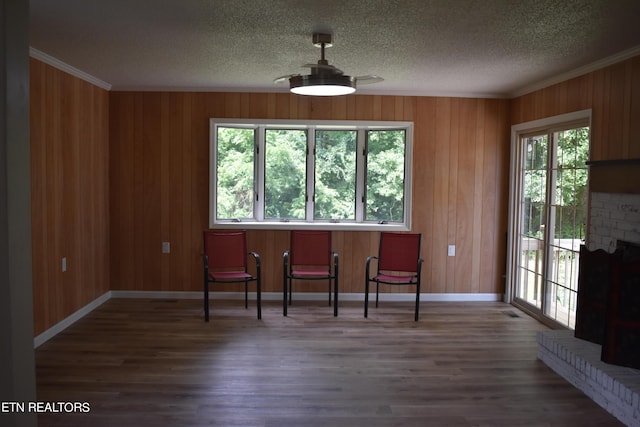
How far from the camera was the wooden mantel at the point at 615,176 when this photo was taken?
3.50 m

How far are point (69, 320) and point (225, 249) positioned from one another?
1.60 m

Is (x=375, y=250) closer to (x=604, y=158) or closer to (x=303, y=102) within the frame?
(x=303, y=102)

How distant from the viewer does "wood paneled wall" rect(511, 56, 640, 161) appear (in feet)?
11.9

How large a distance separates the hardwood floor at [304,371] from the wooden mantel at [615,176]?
56.5 inches

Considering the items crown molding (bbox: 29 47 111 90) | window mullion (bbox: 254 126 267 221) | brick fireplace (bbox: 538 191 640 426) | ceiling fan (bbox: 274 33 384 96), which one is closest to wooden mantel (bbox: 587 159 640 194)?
brick fireplace (bbox: 538 191 640 426)

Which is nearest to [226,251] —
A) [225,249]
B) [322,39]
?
[225,249]

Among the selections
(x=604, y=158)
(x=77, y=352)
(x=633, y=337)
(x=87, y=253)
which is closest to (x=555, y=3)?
(x=604, y=158)

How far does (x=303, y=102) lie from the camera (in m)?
5.61

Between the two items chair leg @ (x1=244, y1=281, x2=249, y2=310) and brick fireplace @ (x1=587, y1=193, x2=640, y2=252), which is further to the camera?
chair leg @ (x1=244, y1=281, x2=249, y2=310)

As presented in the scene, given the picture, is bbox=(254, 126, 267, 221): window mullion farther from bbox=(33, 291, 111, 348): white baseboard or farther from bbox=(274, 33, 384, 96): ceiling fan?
bbox=(274, 33, 384, 96): ceiling fan

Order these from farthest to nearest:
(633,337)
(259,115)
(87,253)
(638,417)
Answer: (259,115)
(87,253)
(633,337)
(638,417)

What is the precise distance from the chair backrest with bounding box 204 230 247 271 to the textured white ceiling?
5.26ft

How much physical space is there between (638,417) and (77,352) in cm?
385

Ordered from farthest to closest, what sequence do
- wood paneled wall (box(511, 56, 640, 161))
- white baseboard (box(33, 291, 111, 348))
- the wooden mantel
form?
1. white baseboard (box(33, 291, 111, 348))
2. wood paneled wall (box(511, 56, 640, 161))
3. the wooden mantel
